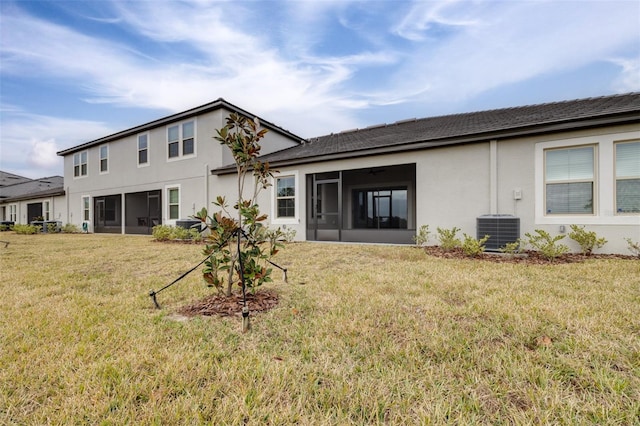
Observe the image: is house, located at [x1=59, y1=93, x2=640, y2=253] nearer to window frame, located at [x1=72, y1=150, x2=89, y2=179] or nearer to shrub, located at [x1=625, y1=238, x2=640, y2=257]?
shrub, located at [x1=625, y1=238, x2=640, y2=257]

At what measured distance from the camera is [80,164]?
18.2 metres

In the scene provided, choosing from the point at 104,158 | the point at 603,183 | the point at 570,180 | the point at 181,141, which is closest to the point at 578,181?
the point at 570,180

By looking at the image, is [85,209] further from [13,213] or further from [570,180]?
[570,180]

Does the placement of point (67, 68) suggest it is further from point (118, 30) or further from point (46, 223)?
point (46, 223)

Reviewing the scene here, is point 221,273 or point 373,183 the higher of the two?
point 373,183

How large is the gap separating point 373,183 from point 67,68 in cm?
1390

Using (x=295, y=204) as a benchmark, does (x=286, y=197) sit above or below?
above

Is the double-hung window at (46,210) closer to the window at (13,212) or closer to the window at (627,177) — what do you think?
the window at (13,212)

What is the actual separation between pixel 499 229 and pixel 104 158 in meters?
20.6

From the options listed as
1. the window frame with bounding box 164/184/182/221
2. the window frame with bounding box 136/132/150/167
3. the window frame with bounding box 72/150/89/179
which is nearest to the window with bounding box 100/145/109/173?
the window frame with bounding box 72/150/89/179

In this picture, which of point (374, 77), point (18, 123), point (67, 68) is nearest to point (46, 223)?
point (18, 123)

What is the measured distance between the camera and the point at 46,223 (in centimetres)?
1741

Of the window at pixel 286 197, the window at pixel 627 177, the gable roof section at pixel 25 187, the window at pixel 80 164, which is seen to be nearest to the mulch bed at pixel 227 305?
the window at pixel 286 197

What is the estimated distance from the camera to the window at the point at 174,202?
13477 millimetres
